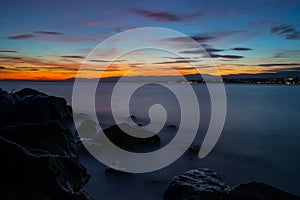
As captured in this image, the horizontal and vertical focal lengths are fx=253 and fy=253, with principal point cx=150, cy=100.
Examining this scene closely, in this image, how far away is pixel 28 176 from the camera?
4.57m

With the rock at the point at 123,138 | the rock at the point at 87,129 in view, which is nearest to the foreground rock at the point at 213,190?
the rock at the point at 123,138

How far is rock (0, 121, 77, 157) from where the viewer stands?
660cm

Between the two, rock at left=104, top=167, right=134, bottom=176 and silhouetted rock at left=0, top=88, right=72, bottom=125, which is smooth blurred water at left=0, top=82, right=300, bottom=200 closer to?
rock at left=104, top=167, right=134, bottom=176

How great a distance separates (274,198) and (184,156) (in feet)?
17.4

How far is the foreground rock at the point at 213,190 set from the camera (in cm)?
512

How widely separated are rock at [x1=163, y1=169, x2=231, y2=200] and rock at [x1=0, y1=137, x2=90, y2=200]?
2.37m

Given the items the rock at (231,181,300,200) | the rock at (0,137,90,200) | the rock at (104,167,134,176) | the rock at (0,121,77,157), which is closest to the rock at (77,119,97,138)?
the rock at (104,167,134,176)

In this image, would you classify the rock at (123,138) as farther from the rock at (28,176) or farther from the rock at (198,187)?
the rock at (28,176)

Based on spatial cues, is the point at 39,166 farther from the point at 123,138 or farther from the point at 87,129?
the point at 87,129

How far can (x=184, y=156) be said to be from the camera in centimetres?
1022

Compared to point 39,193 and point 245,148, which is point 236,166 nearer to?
point 245,148

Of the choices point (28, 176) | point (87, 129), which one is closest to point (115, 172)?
point (28, 176)

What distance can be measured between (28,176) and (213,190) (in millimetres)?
3725

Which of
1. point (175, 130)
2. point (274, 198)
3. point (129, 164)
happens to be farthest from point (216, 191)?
point (175, 130)
